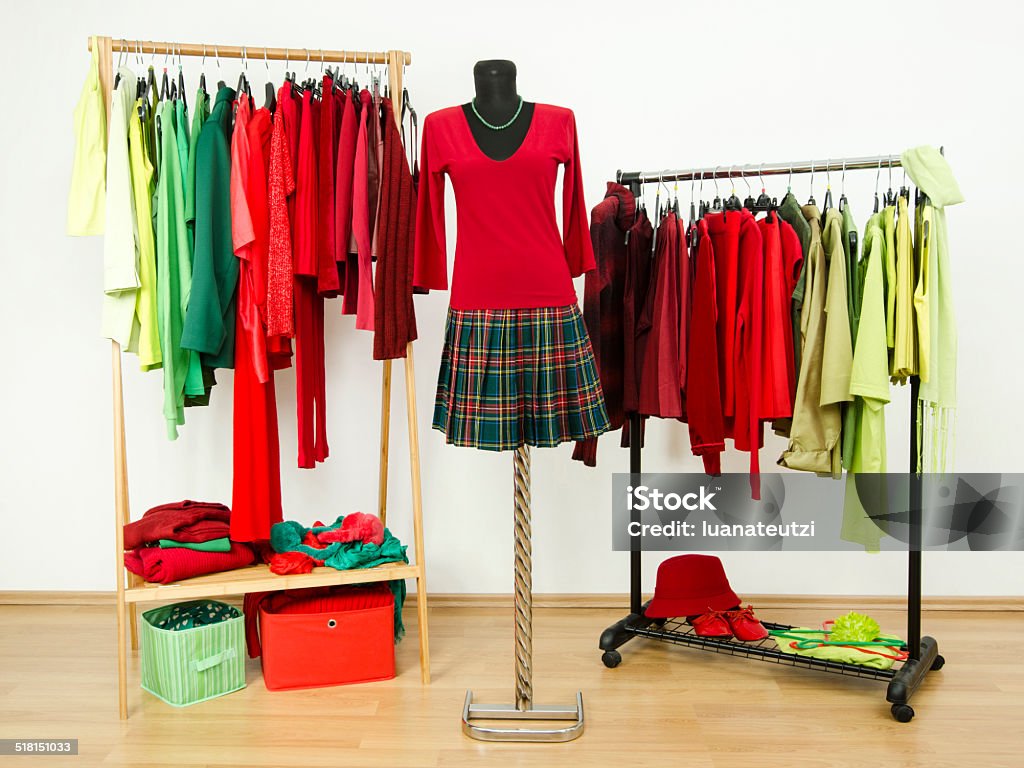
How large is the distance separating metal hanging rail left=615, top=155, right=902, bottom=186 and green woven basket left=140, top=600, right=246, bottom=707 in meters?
1.87

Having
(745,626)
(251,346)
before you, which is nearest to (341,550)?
(251,346)

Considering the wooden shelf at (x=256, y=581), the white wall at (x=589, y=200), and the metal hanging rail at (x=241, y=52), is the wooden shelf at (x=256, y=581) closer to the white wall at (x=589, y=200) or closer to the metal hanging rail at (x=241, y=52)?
the white wall at (x=589, y=200)

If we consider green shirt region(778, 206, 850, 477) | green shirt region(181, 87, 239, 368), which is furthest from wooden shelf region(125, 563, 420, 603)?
green shirt region(778, 206, 850, 477)

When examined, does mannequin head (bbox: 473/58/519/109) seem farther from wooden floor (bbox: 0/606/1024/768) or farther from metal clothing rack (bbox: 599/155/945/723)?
wooden floor (bbox: 0/606/1024/768)

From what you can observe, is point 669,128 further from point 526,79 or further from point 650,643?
point 650,643

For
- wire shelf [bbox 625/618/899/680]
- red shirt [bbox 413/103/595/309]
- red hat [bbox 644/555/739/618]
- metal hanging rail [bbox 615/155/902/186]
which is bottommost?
wire shelf [bbox 625/618/899/680]

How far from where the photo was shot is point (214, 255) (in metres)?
2.64

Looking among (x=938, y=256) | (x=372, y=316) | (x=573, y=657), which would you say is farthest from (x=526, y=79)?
(x=573, y=657)

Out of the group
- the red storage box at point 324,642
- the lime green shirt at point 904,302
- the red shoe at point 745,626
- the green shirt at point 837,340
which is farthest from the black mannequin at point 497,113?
the red shoe at point 745,626

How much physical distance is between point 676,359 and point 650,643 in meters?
1.01

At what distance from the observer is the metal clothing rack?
2555mm

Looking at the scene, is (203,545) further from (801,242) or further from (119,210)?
(801,242)

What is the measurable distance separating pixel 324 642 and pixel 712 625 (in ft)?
4.01

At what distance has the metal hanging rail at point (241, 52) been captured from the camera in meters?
2.60
